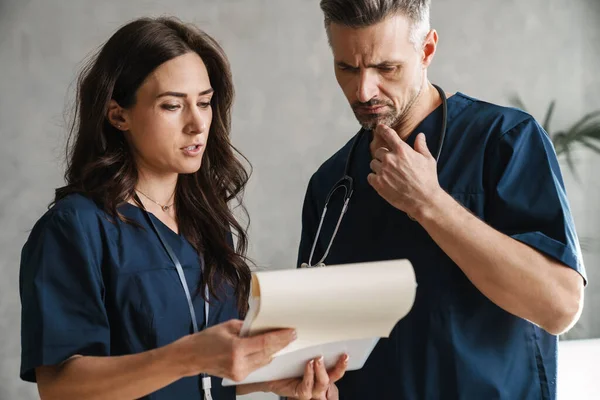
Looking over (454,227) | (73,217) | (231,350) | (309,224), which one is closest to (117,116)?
(73,217)

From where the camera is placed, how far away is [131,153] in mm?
1851

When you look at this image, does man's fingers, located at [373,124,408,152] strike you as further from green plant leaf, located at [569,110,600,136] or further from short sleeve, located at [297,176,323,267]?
green plant leaf, located at [569,110,600,136]

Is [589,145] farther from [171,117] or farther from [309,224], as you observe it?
[171,117]

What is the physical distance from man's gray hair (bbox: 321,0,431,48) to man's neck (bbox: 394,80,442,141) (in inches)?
5.3

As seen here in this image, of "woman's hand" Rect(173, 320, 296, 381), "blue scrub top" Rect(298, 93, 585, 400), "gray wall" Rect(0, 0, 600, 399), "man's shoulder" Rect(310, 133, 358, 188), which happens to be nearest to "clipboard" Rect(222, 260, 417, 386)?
"woman's hand" Rect(173, 320, 296, 381)

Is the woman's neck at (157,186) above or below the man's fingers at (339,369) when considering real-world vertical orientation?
above

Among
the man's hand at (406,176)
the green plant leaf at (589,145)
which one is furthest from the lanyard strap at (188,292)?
the green plant leaf at (589,145)

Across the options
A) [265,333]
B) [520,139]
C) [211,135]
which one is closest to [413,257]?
[520,139]

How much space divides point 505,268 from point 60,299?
0.90 meters

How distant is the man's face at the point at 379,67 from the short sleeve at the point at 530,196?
0.23 metres

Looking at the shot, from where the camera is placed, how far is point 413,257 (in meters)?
1.63

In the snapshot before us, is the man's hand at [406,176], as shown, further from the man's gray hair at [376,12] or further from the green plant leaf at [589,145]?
the green plant leaf at [589,145]

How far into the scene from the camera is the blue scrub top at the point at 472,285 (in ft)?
4.98

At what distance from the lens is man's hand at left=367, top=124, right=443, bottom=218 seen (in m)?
1.44
